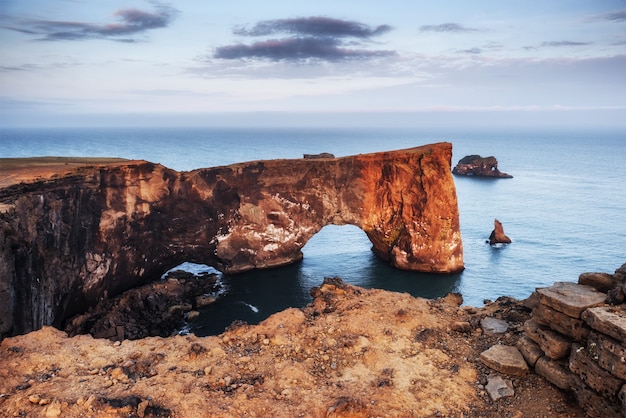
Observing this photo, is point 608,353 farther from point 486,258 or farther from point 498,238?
point 498,238

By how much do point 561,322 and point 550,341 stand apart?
84 centimetres

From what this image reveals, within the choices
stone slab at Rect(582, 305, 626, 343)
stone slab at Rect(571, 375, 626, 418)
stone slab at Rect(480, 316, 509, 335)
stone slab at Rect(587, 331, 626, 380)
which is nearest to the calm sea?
stone slab at Rect(480, 316, 509, 335)

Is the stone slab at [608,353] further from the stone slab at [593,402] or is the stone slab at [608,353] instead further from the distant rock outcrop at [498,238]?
the distant rock outcrop at [498,238]

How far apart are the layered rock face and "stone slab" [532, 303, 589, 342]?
116 feet

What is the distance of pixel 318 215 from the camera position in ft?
178

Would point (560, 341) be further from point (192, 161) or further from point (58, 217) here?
point (192, 161)

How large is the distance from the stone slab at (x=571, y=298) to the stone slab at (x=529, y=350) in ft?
6.32

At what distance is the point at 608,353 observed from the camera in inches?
523

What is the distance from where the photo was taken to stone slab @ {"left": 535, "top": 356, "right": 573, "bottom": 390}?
49.2ft

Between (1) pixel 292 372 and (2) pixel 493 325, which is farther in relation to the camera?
(2) pixel 493 325

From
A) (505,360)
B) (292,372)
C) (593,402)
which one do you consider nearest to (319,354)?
(292,372)

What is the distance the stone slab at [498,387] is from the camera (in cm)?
1548

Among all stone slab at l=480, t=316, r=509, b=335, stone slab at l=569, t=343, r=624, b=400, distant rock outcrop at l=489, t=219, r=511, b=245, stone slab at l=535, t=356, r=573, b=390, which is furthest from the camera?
distant rock outcrop at l=489, t=219, r=511, b=245

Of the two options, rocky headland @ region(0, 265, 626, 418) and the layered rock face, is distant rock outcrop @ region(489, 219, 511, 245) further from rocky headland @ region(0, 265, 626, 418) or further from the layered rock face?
rocky headland @ region(0, 265, 626, 418)
